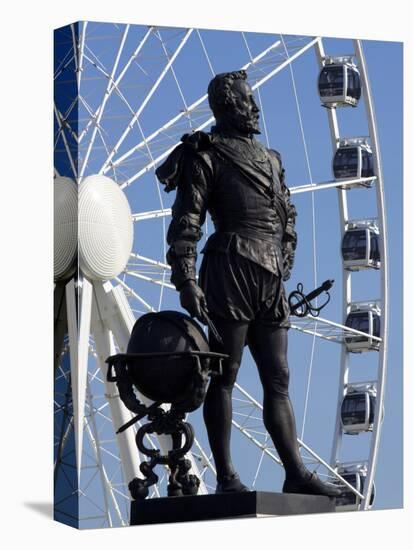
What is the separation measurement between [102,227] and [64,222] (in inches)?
123

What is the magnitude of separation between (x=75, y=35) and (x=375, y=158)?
336 inches

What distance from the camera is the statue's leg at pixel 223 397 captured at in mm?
16141

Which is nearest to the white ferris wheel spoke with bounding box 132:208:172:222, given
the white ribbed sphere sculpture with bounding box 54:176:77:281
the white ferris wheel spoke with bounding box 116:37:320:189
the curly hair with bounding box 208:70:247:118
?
the white ferris wheel spoke with bounding box 116:37:320:189

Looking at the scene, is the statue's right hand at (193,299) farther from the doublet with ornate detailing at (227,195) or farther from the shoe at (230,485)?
the shoe at (230,485)

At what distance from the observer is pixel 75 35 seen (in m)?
17.8

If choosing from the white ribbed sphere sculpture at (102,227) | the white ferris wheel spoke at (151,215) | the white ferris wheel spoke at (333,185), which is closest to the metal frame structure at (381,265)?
the white ferris wheel spoke at (333,185)

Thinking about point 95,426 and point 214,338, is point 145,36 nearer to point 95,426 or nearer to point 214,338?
point 95,426

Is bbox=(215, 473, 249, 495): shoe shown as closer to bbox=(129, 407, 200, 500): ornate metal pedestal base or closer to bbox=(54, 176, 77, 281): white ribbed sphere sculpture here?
bbox=(129, 407, 200, 500): ornate metal pedestal base

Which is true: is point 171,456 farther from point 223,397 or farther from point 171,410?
point 223,397

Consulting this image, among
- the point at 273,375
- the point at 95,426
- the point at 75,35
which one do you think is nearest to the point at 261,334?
the point at 273,375

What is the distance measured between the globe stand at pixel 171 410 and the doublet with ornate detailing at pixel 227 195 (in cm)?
79

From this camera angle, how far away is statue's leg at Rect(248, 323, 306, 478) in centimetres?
1633

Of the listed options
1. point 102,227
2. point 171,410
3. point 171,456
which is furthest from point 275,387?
point 102,227

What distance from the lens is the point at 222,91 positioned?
53.7 feet
